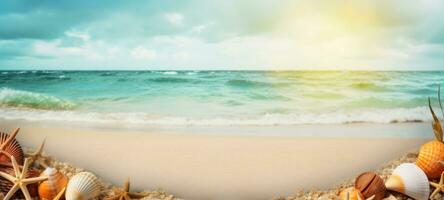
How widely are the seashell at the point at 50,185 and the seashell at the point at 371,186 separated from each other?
177 centimetres

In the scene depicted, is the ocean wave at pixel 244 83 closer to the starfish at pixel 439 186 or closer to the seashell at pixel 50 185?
the starfish at pixel 439 186

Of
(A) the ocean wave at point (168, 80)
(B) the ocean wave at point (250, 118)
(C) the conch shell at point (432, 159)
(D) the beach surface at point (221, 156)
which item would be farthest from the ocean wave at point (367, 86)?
(A) the ocean wave at point (168, 80)

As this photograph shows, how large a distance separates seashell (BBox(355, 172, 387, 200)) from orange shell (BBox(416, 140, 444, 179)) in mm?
360

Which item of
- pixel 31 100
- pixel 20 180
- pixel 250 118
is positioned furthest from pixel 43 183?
pixel 250 118

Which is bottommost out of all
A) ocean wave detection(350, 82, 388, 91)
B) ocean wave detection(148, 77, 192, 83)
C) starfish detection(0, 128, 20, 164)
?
starfish detection(0, 128, 20, 164)

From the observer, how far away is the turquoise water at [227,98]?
131 inches

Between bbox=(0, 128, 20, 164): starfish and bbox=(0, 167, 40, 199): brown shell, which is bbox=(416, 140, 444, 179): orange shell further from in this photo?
bbox=(0, 128, 20, 164): starfish

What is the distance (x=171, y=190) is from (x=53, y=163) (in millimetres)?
871

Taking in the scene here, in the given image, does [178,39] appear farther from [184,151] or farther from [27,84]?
[27,84]

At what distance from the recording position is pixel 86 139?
10.1 feet

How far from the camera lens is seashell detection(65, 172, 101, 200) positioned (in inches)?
96.8

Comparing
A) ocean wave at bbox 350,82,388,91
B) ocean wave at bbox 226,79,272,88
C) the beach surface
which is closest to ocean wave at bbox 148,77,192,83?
ocean wave at bbox 226,79,272,88

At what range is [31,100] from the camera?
11.5 feet

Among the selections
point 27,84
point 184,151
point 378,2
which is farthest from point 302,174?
point 27,84
